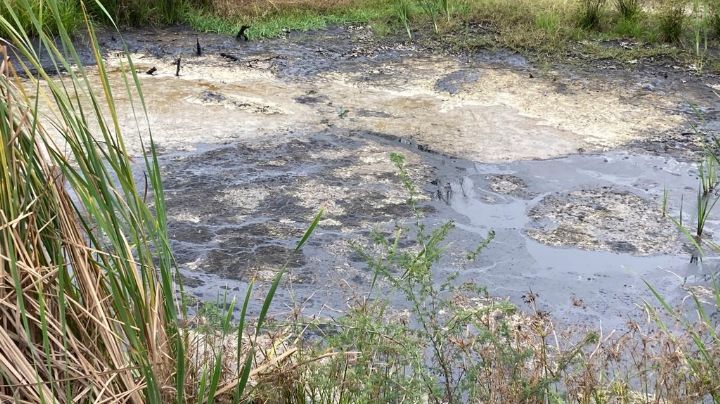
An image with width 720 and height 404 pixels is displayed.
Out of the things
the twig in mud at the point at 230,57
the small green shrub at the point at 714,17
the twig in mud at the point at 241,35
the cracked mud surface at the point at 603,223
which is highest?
the twig in mud at the point at 241,35

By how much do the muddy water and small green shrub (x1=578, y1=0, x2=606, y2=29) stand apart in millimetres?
1062

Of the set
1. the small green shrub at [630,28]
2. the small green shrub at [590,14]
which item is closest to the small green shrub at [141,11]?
the small green shrub at [590,14]

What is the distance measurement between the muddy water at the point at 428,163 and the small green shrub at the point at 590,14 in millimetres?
1062

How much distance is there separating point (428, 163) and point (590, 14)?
3.48 meters

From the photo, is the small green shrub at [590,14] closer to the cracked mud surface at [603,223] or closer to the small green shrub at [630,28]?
the small green shrub at [630,28]

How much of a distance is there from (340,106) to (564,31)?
2.63 meters

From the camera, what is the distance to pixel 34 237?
6.19 ft

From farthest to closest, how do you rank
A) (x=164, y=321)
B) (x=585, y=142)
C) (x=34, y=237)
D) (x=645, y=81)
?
A: (x=645, y=81) < (x=585, y=142) < (x=164, y=321) < (x=34, y=237)

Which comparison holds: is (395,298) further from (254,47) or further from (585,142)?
(254,47)

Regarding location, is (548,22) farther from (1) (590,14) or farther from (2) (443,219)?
(2) (443,219)

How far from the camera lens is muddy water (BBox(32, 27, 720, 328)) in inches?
160

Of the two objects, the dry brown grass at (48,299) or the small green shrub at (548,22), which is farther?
the small green shrub at (548,22)

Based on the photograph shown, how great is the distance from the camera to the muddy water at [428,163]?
4.06 m

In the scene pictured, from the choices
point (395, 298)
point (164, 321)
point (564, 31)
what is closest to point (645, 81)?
point (564, 31)
